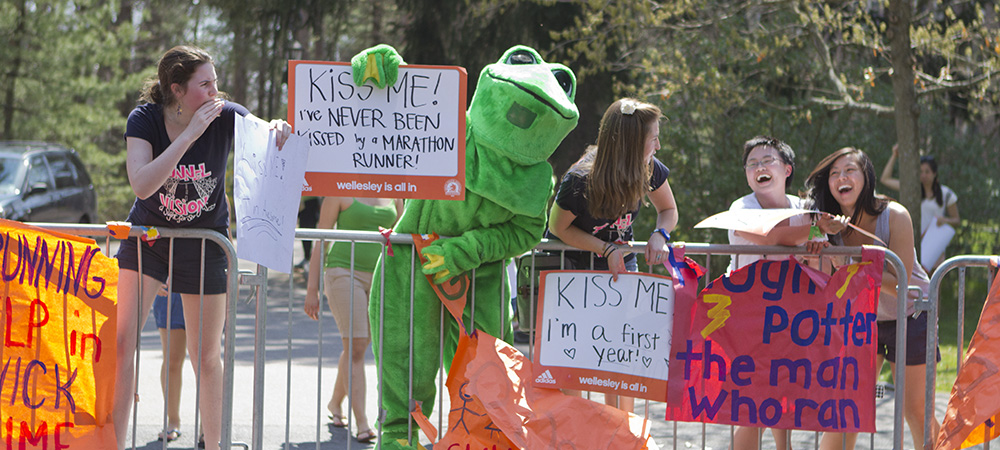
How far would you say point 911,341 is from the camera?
15.0ft

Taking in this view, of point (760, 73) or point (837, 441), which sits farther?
point (760, 73)

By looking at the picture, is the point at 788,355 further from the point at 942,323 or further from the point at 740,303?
the point at 942,323

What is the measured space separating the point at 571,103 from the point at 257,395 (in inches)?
74.2

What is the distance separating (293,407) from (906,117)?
6.77 meters

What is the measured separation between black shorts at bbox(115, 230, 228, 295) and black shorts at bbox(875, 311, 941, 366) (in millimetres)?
3048

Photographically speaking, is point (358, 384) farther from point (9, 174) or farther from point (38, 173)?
point (38, 173)

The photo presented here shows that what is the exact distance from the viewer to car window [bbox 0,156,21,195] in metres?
11.9

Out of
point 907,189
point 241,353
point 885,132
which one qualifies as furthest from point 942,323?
point 241,353

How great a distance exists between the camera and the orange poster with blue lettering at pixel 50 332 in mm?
3908

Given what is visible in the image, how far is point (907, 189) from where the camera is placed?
980 cm

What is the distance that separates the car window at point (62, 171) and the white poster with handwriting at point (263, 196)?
34.9 ft

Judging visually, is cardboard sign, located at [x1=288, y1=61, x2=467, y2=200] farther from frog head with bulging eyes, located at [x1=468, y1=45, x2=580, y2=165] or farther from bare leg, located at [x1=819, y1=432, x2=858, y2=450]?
bare leg, located at [x1=819, y1=432, x2=858, y2=450]

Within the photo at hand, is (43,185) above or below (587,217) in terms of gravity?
above

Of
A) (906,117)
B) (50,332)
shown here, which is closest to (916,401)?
(50,332)
